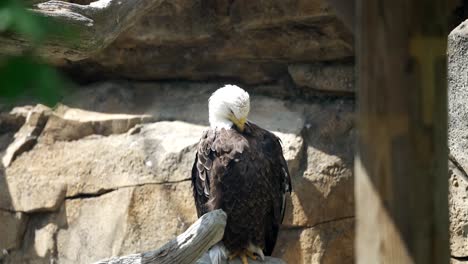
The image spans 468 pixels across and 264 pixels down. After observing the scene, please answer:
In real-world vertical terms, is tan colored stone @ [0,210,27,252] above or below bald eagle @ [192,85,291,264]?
below

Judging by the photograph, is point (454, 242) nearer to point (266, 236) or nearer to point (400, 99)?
point (266, 236)

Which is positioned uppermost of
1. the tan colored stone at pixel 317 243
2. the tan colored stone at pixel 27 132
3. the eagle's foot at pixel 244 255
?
the tan colored stone at pixel 27 132

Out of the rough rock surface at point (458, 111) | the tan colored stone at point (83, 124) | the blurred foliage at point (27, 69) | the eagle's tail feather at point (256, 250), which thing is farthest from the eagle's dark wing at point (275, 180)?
the blurred foliage at point (27, 69)

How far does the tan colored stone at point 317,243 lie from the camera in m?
5.32

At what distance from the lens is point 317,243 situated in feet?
17.5

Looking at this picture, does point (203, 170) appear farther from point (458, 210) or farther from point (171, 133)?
point (458, 210)

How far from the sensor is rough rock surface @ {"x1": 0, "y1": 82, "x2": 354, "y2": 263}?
5352 mm

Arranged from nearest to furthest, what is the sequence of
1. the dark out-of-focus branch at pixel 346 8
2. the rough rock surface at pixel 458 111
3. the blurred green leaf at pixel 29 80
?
the blurred green leaf at pixel 29 80 < the dark out-of-focus branch at pixel 346 8 < the rough rock surface at pixel 458 111

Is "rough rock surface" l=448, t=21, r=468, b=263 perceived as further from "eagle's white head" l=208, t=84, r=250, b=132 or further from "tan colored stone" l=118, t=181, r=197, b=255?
"tan colored stone" l=118, t=181, r=197, b=255

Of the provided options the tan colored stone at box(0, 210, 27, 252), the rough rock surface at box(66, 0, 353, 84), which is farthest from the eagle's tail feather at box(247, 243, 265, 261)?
the tan colored stone at box(0, 210, 27, 252)

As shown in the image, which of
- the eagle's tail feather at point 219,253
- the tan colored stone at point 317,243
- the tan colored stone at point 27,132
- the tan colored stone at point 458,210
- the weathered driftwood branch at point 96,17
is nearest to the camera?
the weathered driftwood branch at point 96,17

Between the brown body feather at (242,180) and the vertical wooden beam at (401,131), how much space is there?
9.03 ft

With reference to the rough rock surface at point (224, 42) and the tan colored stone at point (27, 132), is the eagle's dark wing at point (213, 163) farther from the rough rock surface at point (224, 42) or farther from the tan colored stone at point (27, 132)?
the tan colored stone at point (27, 132)

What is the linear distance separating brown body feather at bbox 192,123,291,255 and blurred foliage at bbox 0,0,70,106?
3634 mm
